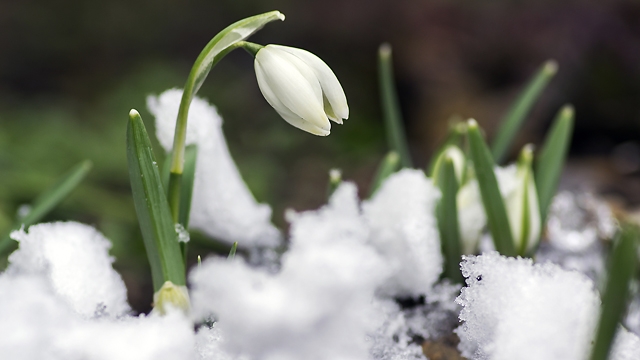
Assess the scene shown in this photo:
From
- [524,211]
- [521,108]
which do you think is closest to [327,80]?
[524,211]

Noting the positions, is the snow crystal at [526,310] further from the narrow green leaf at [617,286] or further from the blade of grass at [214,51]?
the blade of grass at [214,51]

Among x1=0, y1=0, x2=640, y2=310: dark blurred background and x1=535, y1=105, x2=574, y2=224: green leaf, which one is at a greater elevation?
x1=0, y1=0, x2=640, y2=310: dark blurred background

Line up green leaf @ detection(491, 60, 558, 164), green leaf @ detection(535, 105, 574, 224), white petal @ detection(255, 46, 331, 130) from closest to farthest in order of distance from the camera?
white petal @ detection(255, 46, 331, 130), green leaf @ detection(535, 105, 574, 224), green leaf @ detection(491, 60, 558, 164)

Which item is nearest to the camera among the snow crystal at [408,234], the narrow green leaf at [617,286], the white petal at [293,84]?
the narrow green leaf at [617,286]

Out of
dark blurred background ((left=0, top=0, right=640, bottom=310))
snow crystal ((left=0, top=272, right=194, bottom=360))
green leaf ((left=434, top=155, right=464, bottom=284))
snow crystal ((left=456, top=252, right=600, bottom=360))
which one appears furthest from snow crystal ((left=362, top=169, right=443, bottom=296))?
dark blurred background ((left=0, top=0, right=640, bottom=310))

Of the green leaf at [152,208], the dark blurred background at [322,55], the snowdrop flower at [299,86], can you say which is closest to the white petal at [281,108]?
the snowdrop flower at [299,86]

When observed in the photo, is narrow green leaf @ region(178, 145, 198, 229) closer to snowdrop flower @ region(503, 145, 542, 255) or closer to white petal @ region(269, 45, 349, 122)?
white petal @ region(269, 45, 349, 122)
